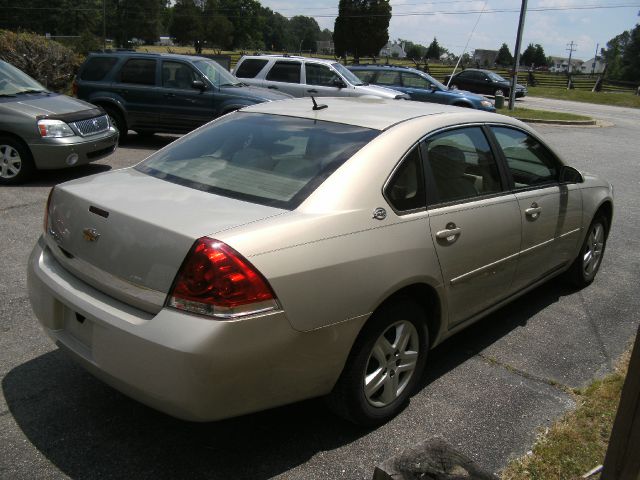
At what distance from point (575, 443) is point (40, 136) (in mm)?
7192

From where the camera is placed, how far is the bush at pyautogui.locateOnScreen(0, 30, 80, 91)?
15.6 metres

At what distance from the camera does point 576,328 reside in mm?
4641

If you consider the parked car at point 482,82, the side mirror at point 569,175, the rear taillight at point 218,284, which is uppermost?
the parked car at point 482,82

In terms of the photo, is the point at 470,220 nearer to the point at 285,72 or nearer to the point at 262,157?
the point at 262,157

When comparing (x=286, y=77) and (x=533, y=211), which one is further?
(x=286, y=77)

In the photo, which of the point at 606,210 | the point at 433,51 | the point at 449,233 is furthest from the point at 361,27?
the point at 449,233

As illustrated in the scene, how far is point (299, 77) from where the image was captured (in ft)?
46.4

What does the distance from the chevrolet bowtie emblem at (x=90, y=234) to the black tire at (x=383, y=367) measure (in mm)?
1299

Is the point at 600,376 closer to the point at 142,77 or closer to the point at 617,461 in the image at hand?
the point at 617,461

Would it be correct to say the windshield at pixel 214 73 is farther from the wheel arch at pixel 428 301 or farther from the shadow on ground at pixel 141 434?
the wheel arch at pixel 428 301

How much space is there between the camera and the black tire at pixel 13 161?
7879 mm

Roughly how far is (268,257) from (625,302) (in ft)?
13.0

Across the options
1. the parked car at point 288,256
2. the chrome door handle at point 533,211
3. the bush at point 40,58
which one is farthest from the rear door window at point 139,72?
the chrome door handle at point 533,211

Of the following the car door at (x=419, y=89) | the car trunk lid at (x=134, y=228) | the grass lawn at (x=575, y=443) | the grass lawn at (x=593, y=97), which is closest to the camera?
the car trunk lid at (x=134, y=228)
